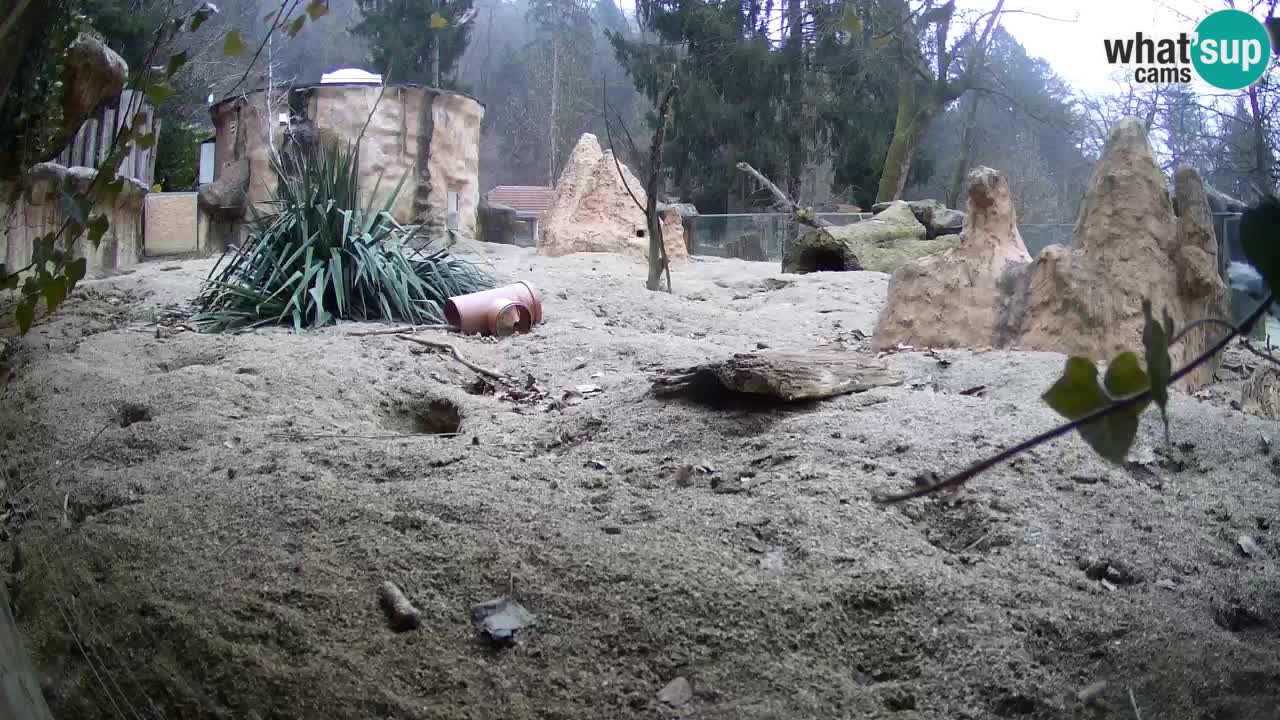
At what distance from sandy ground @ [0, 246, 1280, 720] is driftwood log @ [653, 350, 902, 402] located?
68 mm

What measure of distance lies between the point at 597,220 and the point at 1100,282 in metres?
7.21

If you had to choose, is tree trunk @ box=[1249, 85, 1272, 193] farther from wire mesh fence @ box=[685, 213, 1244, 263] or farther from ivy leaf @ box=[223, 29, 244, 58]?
wire mesh fence @ box=[685, 213, 1244, 263]

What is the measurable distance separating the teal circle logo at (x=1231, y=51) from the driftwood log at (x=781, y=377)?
1238 mm

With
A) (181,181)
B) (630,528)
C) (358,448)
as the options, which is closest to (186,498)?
(358,448)

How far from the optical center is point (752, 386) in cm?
283

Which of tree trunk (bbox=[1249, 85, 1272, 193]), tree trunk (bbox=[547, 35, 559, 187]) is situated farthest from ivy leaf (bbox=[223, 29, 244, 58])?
tree trunk (bbox=[547, 35, 559, 187])

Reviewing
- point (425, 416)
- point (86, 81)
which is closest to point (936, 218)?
point (425, 416)

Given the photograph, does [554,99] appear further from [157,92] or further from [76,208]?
[76,208]

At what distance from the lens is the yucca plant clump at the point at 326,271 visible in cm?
500

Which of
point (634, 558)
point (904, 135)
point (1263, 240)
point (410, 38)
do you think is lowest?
point (634, 558)

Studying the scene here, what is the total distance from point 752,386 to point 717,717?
141 cm

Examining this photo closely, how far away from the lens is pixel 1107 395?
29.2 inches

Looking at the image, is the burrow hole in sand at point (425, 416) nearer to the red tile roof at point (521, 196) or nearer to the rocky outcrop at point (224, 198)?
the rocky outcrop at point (224, 198)

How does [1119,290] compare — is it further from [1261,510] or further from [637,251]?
[637,251]
